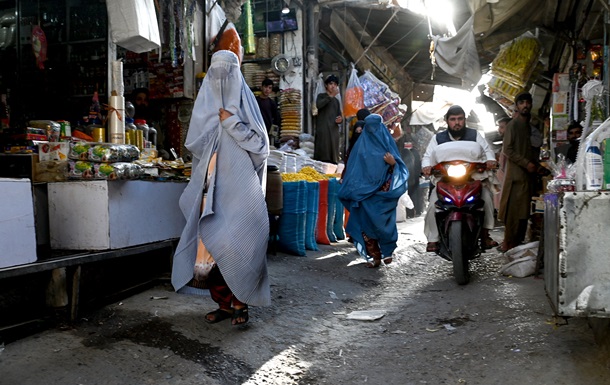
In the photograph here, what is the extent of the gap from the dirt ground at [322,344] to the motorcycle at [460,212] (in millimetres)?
395

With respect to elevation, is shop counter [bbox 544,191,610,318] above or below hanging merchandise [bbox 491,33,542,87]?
below

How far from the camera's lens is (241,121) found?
375 centimetres

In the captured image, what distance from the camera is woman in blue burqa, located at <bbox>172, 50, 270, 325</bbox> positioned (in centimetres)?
360

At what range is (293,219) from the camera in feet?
22.1

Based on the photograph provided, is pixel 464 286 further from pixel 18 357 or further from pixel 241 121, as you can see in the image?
pixel 18 357

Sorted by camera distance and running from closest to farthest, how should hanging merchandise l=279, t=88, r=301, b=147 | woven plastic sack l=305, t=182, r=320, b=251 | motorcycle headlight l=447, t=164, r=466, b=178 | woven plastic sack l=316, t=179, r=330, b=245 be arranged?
1. motorcycle headlight l=447, t=164, r=466, b=178
2. woven plastic sack l=305, t=182, r=320, b=251
3. woven plastic sack l=316, t=179, r=330, b=245
4. hanging merchandise l=279, t=88, r=301, b=147

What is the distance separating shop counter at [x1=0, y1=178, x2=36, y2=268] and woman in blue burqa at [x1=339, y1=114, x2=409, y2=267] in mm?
4046

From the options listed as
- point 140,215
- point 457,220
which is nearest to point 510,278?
point 457,220

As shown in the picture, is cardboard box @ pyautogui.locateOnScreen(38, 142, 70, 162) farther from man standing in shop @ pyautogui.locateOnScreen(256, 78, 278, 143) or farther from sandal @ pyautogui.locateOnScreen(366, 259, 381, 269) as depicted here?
man standing in shop @ pyautogui.locateOnScreen(256, 78, 278, 143)

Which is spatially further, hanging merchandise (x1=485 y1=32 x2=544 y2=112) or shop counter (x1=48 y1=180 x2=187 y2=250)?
hanging merchandise (x1=485 y1=32 x2=544 y2=112)

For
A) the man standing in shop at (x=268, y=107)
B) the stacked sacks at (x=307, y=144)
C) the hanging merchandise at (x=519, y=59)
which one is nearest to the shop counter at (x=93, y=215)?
the man standing in shop at (x=268, y=107)

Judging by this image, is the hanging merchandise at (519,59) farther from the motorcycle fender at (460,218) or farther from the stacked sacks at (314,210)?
the motorcycle fender at (460,218)

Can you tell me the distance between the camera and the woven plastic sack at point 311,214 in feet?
23.1

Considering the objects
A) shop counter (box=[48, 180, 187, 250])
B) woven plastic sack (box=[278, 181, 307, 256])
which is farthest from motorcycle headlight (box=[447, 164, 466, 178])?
shop counter (box=[48, 180, 187, 250])
